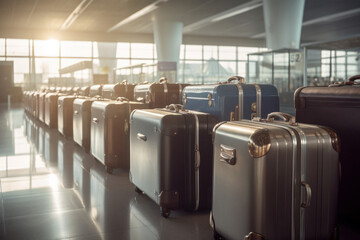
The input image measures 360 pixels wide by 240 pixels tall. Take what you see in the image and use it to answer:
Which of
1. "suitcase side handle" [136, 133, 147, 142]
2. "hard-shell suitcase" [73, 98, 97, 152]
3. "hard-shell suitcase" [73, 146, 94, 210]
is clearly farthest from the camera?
"hard-shell suitcase" [73, 98, 97, 152]

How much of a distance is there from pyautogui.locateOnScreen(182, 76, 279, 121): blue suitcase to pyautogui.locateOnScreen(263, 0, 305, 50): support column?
12.8 m

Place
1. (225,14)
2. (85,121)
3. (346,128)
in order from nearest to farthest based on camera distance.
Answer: (346,128) → (85,121) → (225,14)

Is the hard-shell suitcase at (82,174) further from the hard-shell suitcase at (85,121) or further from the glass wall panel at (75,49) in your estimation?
the glass wall panel at (75,49)

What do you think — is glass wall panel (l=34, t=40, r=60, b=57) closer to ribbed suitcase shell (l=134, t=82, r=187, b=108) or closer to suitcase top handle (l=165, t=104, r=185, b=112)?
ribbed suitcase shell (l=134, t=82, r=187, b=108)

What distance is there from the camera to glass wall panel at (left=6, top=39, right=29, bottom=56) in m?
27.4

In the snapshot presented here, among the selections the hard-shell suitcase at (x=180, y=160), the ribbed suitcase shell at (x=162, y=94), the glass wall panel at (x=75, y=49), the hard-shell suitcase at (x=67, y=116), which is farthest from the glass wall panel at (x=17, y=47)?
the hard-shell suitcase at (x=180, y=160)

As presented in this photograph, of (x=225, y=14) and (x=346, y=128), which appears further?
(x=225, y=14)

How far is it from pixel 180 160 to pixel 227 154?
2.60ft

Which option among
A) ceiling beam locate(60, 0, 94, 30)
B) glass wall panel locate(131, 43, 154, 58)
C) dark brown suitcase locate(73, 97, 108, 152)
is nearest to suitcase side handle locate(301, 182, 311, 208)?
dark brown suitcase locate(73, 97, 108, 152)

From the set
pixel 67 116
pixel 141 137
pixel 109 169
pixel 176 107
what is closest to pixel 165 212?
pixel 141 137

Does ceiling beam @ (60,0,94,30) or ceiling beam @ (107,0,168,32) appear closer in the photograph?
ceiling beam @ (60,0,94,30)

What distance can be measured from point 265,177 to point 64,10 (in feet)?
65.1

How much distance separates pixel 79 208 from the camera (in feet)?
11.2

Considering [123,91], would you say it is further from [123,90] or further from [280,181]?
[280,181]
